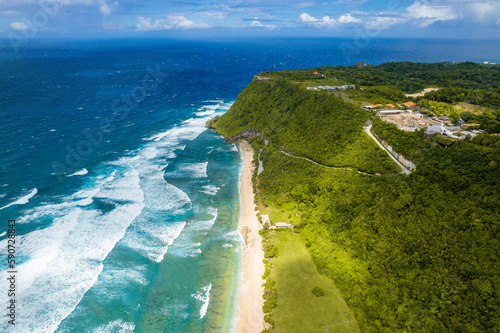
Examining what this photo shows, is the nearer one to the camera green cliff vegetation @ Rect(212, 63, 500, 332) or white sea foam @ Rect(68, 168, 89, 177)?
green cliff vegetation @ Rect(212, 63, 500, 332)

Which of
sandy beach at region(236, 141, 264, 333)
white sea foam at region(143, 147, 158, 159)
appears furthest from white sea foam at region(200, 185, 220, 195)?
white sea foam at region(143, 147, 158, 159)

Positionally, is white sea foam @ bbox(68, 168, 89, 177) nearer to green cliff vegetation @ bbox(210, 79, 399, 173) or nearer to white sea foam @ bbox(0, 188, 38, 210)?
white sea foam @ bbox(0, 188, 38, 210)

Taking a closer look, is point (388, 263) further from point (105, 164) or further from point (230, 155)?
point (105, 164)

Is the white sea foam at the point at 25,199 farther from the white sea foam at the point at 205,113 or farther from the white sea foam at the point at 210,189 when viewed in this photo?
the white sea foam at the point at 205,113

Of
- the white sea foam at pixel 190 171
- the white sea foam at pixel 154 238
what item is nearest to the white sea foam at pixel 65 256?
the white sea foam at pixel 154 238

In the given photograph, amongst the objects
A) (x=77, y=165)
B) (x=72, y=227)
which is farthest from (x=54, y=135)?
(x=72, y=227)
